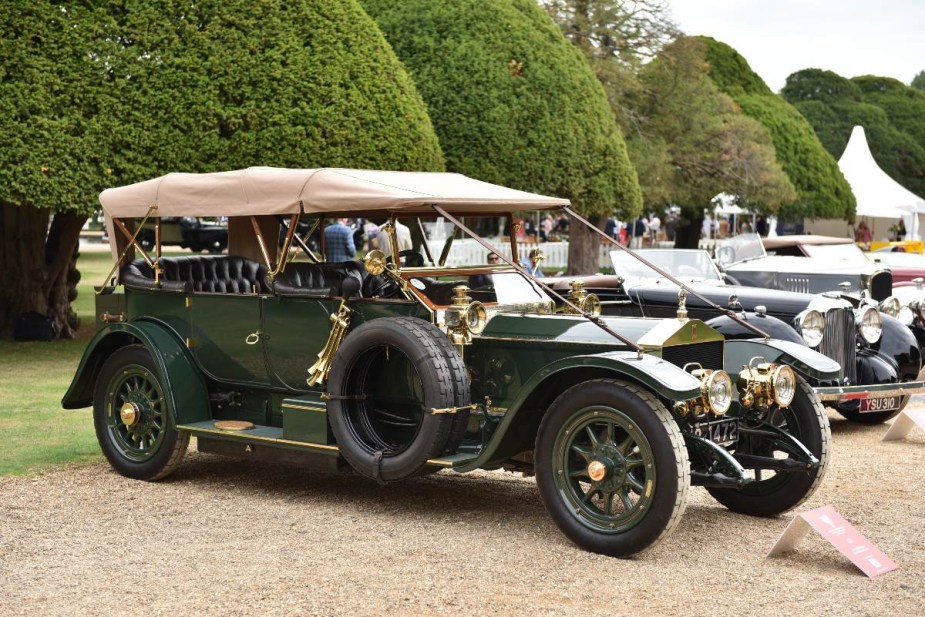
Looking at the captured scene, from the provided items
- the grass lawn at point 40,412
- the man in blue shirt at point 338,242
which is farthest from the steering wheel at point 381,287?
the man in blue shirt at point 338,242

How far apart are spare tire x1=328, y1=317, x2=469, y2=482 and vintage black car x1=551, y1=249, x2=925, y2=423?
2.91 meters

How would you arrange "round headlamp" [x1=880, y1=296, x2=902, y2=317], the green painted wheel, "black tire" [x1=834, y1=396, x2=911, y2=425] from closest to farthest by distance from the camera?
the green painted wheel
"black tire" [x1=834, y1=396, x2=911, y2=425]
"round headlamp" [x1=880, y1=296, x2=902, y2=317]

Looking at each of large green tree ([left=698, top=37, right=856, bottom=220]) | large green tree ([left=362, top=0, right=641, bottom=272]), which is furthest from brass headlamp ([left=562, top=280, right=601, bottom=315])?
large green tree ([left=698, top=37, right=856, bottom=220])

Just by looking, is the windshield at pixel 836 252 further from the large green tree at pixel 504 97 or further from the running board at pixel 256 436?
the running board at pixel 256 436

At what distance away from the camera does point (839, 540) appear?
18.3 ft

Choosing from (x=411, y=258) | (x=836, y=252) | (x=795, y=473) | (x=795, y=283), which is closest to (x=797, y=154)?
(x=836, y=252)

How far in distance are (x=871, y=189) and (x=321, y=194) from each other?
39.0 m

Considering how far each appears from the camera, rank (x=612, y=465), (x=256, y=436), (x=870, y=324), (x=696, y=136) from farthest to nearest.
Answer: (x=696, y=136) → (x=870, y=324) → (x=256, y=436) → (x=612, y=465)

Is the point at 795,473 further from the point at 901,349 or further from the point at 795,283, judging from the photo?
the point at 795,283

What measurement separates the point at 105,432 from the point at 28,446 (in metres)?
1.32

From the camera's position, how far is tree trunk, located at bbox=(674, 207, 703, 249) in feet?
118

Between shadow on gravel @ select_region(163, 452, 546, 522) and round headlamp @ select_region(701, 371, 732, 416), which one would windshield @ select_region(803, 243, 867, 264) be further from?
round headlamp @ select_region(701, 371, 732, 416)

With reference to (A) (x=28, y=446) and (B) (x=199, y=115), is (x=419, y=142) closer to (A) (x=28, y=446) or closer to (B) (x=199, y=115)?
(B) (x=199, y=115)

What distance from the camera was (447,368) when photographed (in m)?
6.09
